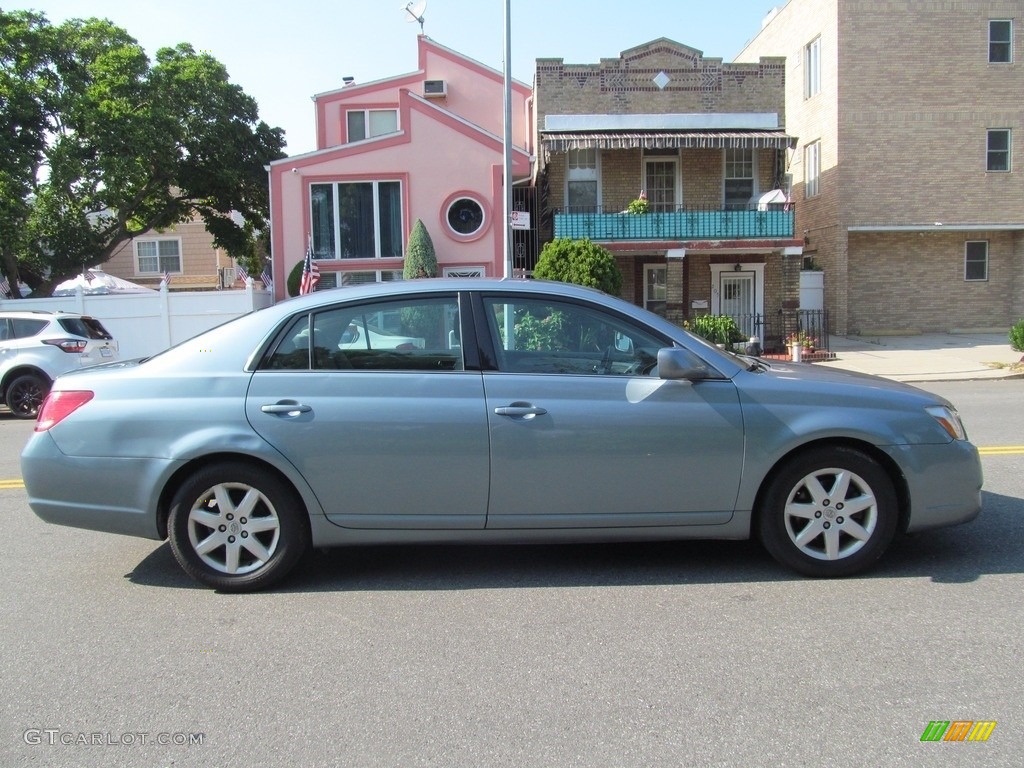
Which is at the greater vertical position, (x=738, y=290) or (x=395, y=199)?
(x=395, y=199)

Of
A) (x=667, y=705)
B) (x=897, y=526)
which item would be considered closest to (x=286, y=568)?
(x=667, y=705)

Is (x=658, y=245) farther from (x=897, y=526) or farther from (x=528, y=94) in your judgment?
(x=897, y=526)

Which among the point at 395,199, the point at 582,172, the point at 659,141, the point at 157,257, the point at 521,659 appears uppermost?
the point at 659,141

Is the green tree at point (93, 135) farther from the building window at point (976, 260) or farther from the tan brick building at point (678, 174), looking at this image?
the building window at point (976, 260)

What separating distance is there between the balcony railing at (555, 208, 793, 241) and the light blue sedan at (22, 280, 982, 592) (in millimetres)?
17121

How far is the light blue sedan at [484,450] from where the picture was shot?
15.0 feet

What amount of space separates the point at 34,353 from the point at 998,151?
2413 centimetres

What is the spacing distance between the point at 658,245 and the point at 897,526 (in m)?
17.3

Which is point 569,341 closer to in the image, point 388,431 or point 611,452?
point 611,452

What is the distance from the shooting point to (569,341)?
484 centimetres

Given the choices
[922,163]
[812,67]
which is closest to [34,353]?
[922,163]

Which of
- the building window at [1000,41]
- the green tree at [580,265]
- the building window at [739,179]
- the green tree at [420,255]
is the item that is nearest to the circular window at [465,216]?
the green tree at [420,255]

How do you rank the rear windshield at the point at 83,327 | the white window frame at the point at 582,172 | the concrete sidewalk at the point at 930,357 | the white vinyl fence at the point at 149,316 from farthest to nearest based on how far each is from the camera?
the white window frame at the point at 582,172
the white vinyl fence at the point at 149,316
the concrete sidewalk at the point at 930,357
the rear windshield at the point at 83,327

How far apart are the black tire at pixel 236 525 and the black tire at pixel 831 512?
8.36 feet
